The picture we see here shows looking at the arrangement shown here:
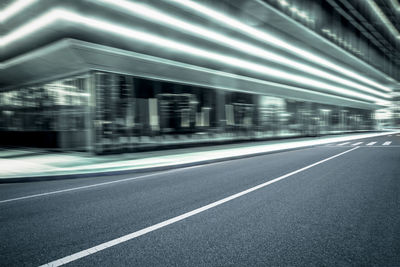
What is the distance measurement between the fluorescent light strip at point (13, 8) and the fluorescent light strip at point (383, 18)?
3653cm

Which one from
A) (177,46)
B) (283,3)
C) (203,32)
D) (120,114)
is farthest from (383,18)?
(120,114)

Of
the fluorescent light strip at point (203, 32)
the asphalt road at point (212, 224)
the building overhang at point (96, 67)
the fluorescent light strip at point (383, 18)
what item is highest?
the fluorescent light strip at point (383, 18)

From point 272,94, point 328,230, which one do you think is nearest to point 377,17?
point 272,94

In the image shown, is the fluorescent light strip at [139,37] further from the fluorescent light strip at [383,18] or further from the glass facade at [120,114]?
the fluorescent light strip at [383,18]

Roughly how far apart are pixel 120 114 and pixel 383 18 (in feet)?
135

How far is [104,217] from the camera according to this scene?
4453mm

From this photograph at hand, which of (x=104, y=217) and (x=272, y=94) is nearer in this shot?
(x=104, y=217)

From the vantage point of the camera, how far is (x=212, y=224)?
4000 mm

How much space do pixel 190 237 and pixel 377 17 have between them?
44601mm

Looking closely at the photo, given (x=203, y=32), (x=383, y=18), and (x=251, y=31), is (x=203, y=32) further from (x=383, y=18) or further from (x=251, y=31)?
(x=383, y=18)

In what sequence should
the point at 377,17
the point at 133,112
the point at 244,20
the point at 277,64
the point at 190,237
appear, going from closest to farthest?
the point at 190,237, the point at 133,112, the point at 244,20, the point at 277,64, the point at 377,17

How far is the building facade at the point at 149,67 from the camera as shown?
12711 millimetres

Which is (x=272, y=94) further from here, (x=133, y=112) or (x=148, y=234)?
(x=148, y=234)

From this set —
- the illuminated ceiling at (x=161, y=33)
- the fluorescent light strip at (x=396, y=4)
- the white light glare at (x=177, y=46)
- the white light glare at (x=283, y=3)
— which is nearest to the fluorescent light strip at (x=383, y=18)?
the fluorescent light strip at (x=396, y=4)
